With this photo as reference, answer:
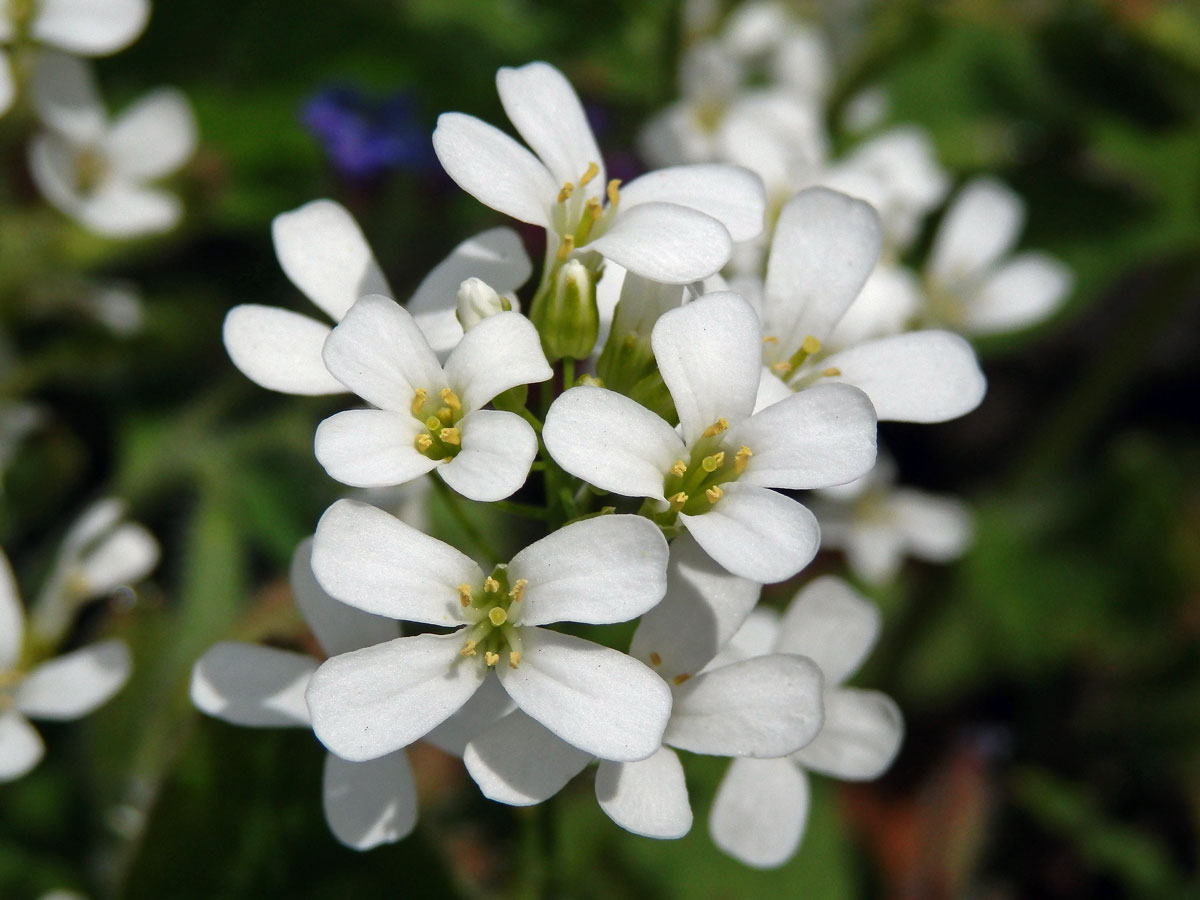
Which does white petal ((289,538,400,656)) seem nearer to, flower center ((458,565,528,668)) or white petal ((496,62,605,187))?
flower center ((458,565,528,668))

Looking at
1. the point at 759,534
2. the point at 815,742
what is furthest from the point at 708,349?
the point at 815,742

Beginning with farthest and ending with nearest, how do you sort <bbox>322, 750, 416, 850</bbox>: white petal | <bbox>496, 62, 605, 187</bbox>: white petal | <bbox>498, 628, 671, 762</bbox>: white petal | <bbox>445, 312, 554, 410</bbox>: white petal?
<bbox>496, 62, 605, 187</bbox>: white petal, <bbox>322, 750, 416, 850</bbox>: white petal, <bbox>445, 312, 554, 410</bbox>: white petal, <bbox>498, 628, 671, 762</bbox>: white petal

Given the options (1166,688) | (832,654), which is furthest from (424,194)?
(1166,688)

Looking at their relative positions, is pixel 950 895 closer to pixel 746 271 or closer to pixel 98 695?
pixel 746 271

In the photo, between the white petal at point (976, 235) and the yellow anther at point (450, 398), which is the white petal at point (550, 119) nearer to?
the yellow anther at point (450, 398)

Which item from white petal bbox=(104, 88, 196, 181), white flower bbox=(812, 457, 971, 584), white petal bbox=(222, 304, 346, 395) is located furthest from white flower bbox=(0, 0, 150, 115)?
white flower bbox=(812, 457, 971, 584)
